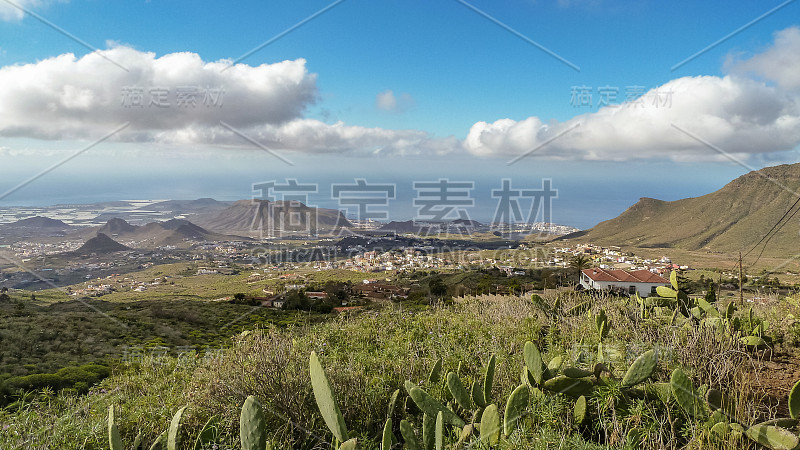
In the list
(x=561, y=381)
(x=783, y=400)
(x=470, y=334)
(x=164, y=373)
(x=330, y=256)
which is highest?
(x=561, y=381)

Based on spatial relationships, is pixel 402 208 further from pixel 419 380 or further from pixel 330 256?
pixel 419 380

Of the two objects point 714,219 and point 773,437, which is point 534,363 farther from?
point 714,219

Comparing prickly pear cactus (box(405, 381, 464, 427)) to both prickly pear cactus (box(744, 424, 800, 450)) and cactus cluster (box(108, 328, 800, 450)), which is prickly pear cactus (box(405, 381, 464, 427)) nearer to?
cactus cluster (box(108, 328, 800, 450))

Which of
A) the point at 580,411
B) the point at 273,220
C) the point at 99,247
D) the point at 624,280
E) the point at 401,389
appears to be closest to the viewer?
the point at 580,411

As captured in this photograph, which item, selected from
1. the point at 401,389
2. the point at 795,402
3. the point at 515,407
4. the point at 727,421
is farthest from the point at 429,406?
the point at 795,402

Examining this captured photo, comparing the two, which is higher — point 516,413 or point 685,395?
point 685,395

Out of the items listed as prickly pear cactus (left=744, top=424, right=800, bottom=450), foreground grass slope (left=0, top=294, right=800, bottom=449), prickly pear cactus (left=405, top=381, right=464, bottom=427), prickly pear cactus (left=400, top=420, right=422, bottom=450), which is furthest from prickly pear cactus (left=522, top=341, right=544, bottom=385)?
prickly pear cactus (left=744, top=424, right=800, bottom=450)

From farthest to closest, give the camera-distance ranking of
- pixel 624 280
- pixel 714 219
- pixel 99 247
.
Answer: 1. pixel 714 219
2. pixel 99 247
3. pixel 624 280

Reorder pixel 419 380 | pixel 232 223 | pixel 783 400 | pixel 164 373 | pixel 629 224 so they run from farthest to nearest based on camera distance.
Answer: pixel 232 223, pixel 629 224, pixel 164 373, pixel 419 380, pixel 783 400

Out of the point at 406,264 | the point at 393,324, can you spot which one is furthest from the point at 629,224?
the point at 393,324
